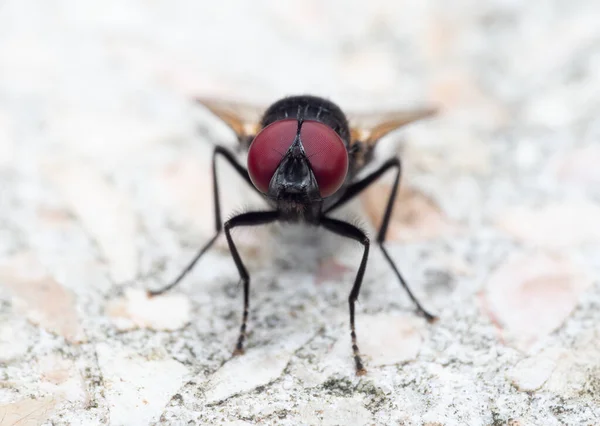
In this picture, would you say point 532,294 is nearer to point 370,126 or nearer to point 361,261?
point 361,261

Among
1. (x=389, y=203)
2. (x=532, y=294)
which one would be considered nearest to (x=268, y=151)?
(x=389, y=203)

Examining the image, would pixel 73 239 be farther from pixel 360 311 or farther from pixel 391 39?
pixel 391 39

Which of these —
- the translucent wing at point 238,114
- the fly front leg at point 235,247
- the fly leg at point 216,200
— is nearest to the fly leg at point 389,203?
the fly front leg at point 235,247

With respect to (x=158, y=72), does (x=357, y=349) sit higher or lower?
lower

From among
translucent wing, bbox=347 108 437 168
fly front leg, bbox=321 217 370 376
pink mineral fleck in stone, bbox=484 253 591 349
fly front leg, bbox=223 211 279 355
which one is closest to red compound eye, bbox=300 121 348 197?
fly front leg, bbox=321 217 370 376

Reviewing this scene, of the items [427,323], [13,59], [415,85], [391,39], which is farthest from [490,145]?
[13,59]
